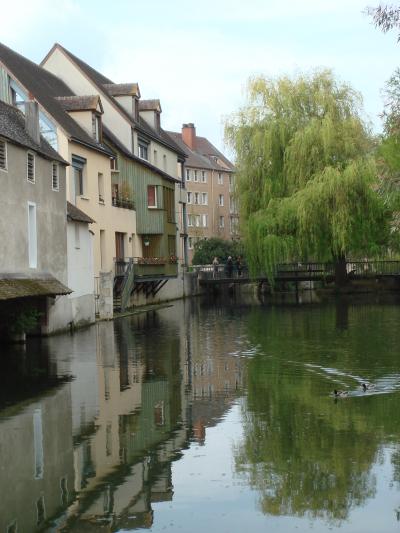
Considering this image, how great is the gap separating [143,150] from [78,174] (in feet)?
44.7

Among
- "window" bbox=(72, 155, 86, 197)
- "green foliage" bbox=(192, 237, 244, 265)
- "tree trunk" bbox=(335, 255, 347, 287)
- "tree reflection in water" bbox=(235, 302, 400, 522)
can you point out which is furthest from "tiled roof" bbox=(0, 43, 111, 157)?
"green foliage" bbox=(192, 237, 244, 265)

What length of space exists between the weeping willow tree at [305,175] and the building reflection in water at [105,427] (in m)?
22.9

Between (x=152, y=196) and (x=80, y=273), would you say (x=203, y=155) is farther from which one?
(x=80, y=273)

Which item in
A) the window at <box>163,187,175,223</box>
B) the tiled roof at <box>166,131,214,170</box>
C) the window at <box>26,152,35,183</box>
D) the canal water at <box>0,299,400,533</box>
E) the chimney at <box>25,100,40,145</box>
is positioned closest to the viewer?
the canal water at <box>0,299,400,533</box>

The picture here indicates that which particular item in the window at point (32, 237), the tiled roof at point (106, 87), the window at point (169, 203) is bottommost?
the window at point (32, 237)

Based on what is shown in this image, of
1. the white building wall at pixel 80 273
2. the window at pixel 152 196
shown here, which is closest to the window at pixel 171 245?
the window at pixel 152 196

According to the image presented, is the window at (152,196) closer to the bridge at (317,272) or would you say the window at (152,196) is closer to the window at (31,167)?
the bridge at (317,272)

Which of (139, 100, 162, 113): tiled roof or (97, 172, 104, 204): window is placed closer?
(97, 172, 104, 204): window

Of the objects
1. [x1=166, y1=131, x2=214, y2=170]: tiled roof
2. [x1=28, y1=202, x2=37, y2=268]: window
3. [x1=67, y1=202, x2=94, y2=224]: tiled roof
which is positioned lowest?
[x1=28, y1=202, x2=37, y2=268]: window

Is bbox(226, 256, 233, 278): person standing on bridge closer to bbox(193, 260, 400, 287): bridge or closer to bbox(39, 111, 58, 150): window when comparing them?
bbox(193, 260, 400, 287): bridge

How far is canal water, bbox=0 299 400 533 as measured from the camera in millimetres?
8547

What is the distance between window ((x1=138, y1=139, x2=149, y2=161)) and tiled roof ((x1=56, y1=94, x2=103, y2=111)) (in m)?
9.56

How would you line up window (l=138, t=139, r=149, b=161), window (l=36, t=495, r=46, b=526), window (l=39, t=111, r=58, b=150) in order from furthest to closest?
window (l=138, t=139, r=149, b=161), window (l=39, t=111, r=58, b=150), window (l=36, t=495, r=46, b=526)

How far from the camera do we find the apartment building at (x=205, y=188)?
99.1m
